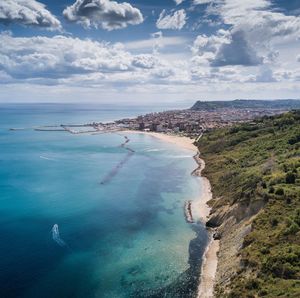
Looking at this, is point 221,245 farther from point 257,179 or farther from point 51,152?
point 51,152

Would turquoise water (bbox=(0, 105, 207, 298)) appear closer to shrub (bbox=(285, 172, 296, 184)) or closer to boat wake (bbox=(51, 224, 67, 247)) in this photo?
boat wake (bbox=(51, 224, 67, 247))

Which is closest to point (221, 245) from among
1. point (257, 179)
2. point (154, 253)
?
point (154, 253)

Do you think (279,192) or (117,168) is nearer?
(279,192)

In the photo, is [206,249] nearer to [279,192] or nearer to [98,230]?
[279,192]

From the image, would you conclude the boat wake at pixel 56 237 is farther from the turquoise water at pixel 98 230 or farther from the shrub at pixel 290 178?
the shrub at pixel 290 178

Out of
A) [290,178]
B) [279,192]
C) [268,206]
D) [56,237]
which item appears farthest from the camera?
[290,178]

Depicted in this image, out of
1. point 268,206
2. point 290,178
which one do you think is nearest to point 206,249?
point 268,206

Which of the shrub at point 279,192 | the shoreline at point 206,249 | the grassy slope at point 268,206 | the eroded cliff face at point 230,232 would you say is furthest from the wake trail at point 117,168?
the shrub at point 279,192

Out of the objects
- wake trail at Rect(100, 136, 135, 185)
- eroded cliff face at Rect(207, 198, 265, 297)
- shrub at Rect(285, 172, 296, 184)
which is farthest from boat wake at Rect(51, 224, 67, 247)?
shrub at Rect(285, 172, 296, 184)
